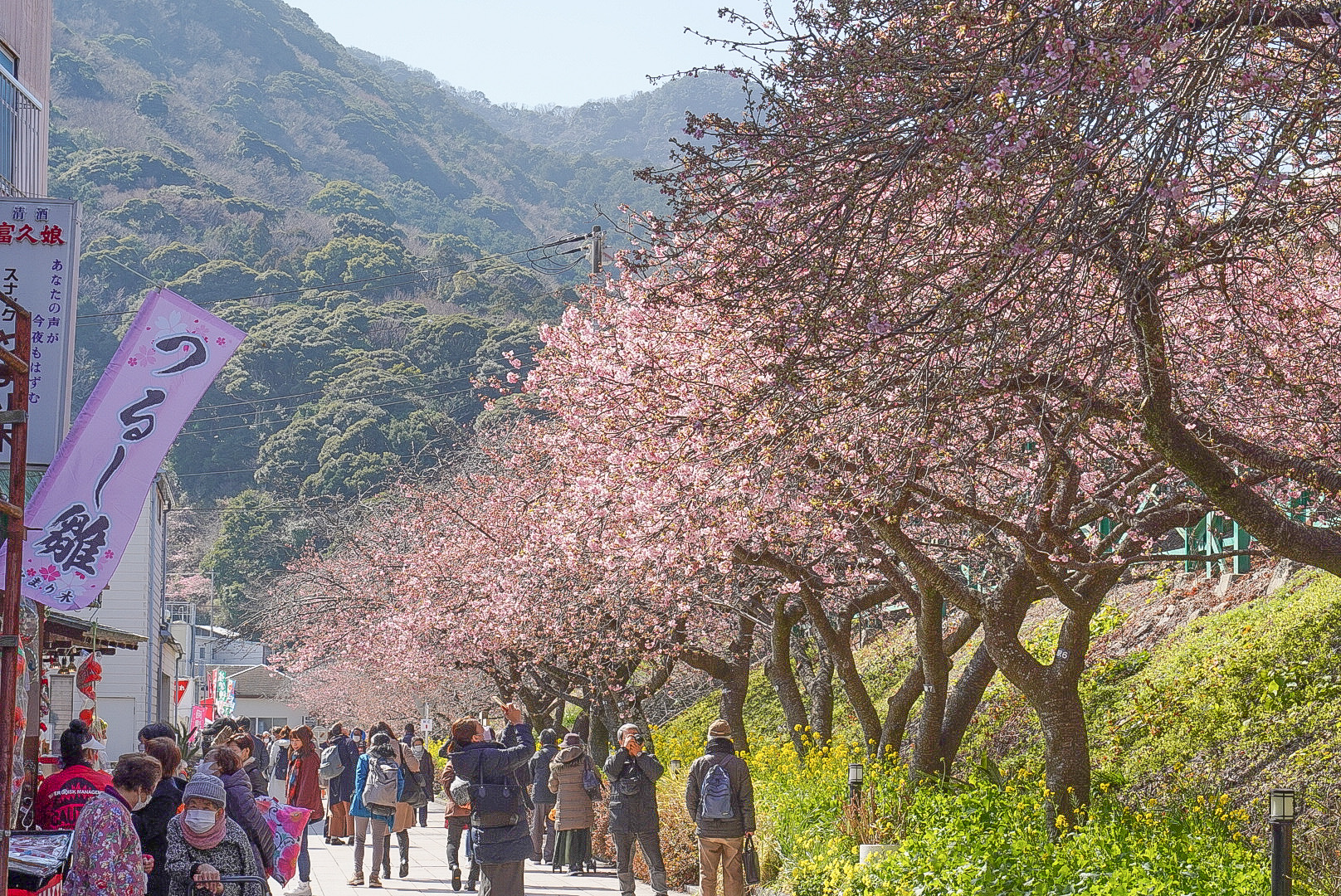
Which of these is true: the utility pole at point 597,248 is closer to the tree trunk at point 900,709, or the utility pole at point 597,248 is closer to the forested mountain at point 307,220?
the forested mountain at point 307,220

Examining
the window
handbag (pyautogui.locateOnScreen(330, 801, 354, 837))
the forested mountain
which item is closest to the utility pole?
the forested mountain

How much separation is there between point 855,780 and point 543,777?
24.3 feet

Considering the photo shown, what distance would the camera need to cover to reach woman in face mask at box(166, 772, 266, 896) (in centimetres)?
690

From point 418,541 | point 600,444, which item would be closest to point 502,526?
point 418,541

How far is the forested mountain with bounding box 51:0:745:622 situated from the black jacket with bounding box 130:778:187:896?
14047 mm

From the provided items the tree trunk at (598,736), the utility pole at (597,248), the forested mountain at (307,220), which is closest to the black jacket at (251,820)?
the forested mountain at (307,220)

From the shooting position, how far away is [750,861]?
11.4 metres

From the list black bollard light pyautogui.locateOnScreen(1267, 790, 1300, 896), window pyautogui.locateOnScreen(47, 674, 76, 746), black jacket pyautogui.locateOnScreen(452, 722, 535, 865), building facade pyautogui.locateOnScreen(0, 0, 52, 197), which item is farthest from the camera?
window pyautogui.locateOnScreen(47, 674, 76, 746)

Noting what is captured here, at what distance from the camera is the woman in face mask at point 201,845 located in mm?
6898

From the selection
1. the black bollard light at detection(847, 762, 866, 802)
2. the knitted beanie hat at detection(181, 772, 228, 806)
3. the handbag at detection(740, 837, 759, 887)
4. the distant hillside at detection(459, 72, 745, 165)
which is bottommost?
the handbag at detection(740, 837, 759, 887)

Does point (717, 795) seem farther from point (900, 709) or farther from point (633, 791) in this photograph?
→ point (900, 709)

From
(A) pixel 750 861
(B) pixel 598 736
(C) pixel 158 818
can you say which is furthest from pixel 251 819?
(B) pixel 598 736

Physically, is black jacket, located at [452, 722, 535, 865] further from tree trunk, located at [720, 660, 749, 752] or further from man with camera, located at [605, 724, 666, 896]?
tree trunk, located at [720, 660, 749, 752]

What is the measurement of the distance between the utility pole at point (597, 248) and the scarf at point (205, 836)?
18.2 metres
